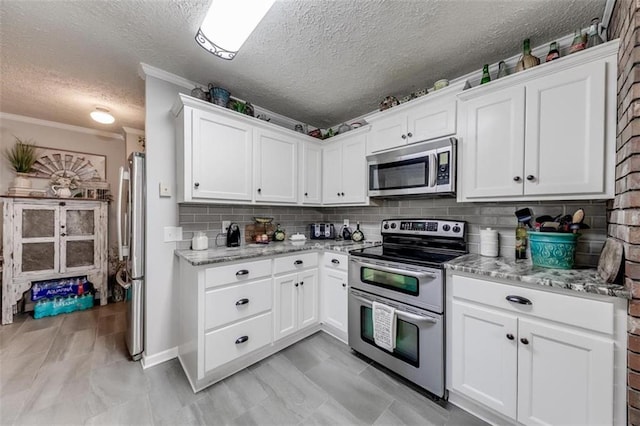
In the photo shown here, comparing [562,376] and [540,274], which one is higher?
[540,274]

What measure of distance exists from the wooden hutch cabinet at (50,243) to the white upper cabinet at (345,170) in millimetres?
3214

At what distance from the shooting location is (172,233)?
6.82 feet

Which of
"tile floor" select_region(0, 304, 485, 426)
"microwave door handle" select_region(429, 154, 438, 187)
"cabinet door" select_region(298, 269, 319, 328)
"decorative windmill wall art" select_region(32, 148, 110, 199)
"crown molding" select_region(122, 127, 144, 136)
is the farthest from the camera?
"crown molding" select_region(122, 127, 144, 136)

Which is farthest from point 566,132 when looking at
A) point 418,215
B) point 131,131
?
point 131,131

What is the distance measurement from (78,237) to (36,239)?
1.18ft

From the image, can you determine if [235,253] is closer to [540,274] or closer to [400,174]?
[400,174]

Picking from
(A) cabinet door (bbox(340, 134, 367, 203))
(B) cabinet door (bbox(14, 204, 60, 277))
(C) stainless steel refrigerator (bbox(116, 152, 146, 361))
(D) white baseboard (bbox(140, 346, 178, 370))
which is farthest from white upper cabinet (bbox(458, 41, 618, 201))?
(B) cabinet door (bbox(14, 204, 60, 277))

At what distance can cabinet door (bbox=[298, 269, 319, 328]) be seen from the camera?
2.24 meters

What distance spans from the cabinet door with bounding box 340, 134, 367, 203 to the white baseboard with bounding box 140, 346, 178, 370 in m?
2.22

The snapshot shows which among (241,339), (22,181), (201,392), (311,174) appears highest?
(311,174)

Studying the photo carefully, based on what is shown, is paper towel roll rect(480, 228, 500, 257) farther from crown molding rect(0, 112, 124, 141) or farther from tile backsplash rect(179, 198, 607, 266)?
crown molding rect(0, 112, 124, 141)

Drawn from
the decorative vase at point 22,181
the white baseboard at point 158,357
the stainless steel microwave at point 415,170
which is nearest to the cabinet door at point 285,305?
the white baseboard at point 158,357

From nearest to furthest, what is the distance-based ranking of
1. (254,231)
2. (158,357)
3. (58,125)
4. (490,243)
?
(490,243), (158,357), (254,231), (58,125)

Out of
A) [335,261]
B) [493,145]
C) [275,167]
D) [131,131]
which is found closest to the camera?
[493,145]
